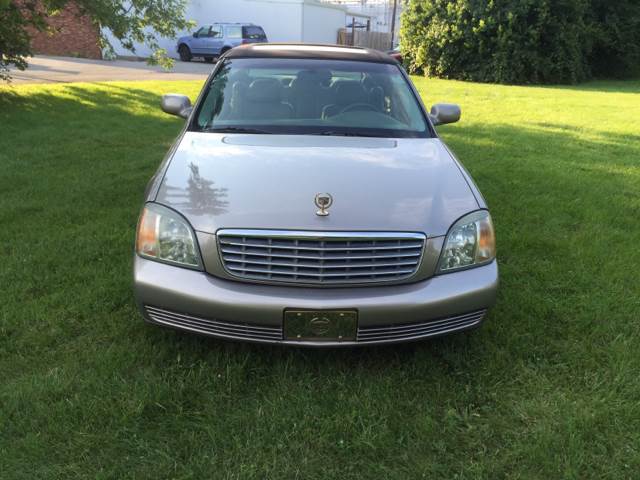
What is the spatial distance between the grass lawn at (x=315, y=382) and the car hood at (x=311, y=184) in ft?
2.49

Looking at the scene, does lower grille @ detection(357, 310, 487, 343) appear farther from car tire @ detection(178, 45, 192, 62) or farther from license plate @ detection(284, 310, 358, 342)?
car tire @ detection(178, 45, 192, 62)

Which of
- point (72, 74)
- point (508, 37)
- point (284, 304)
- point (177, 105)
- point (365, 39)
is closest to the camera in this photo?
point (284, 304)

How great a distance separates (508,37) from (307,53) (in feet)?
58.2

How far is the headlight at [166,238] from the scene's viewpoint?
249 cm

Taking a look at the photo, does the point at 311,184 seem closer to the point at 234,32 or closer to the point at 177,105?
the point at 177,105

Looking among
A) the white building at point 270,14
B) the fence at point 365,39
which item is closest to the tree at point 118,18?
the white building at point 270,14

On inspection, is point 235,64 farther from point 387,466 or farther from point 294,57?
point 387,466

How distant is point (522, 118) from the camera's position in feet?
34.4

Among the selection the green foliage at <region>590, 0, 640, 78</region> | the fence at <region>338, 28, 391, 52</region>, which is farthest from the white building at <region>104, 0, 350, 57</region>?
the green foliage at <region>590, 0, 640, 78</region>

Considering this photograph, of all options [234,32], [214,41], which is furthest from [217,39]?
[234,32]

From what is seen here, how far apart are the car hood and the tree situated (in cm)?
510

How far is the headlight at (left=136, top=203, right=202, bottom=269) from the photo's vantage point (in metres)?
2.49

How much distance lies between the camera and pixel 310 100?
378 cm

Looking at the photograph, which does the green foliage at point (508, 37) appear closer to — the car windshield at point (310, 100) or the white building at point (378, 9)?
the car windshield at point (310, 100)
